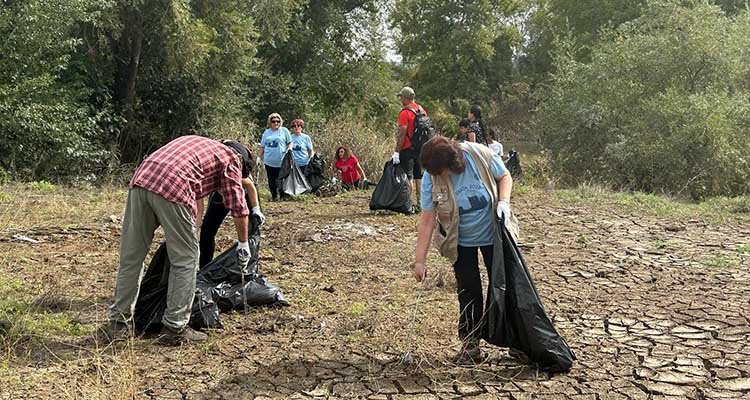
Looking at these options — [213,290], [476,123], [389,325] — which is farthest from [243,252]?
[476,123]

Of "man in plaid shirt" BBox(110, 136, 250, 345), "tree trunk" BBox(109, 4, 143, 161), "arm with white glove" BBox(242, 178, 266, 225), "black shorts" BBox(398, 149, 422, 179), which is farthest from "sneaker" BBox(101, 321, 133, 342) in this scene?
"tree trunk" BBox(109, 4, 143, 161)

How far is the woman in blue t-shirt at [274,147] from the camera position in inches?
414

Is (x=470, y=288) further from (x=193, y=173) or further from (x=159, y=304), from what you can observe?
(x=159, y=304)

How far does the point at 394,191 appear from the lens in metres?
9.01

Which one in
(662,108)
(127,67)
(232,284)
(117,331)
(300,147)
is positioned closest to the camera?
(117,331)

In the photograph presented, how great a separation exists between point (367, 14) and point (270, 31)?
5808 millimetres

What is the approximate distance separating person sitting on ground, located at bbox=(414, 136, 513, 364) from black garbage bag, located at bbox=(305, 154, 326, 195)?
7.28 meters

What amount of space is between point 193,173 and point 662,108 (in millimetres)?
10666

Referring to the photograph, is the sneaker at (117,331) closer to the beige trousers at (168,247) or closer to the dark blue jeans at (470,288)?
the beige trousers at (168,247)

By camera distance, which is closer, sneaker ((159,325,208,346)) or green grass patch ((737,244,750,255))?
sneaker ((159,325,208,346))

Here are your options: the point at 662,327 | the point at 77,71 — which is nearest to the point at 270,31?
the point at 77,71

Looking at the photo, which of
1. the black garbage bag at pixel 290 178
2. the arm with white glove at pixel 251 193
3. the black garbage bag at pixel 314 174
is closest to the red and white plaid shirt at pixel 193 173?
the arm with white glove at pixel 251 193

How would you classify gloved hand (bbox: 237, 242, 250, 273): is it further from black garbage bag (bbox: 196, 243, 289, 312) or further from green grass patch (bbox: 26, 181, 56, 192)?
green grass patch (bbox: 26, 181, 56, 192)

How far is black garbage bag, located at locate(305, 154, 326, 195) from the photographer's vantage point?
11195 mm
